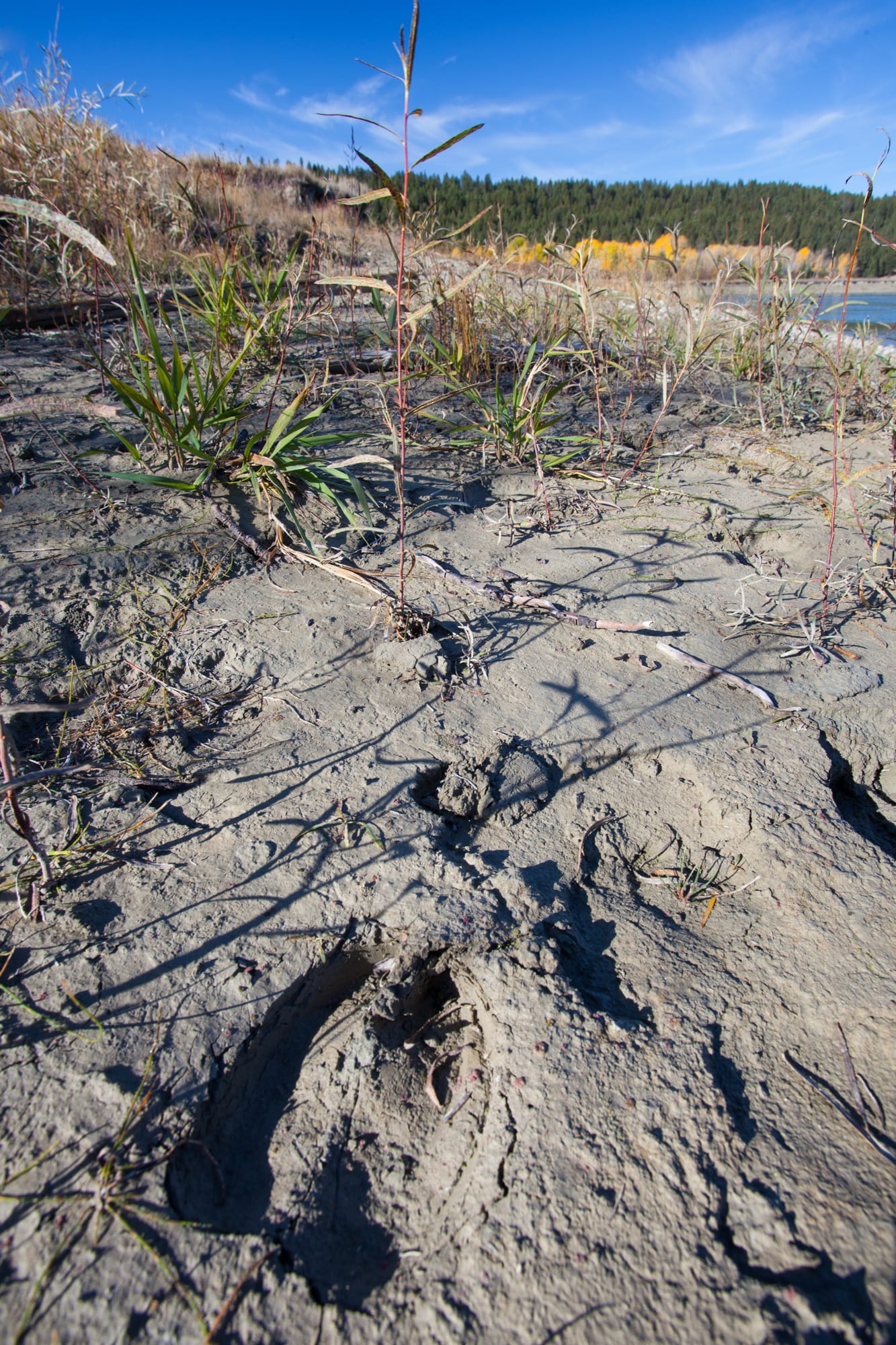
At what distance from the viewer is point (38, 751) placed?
1.58 m

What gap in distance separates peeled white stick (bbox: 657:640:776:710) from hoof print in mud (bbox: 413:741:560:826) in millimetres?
566

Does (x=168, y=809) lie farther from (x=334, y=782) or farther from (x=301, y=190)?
(x=301, y=190)

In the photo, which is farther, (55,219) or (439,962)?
(55,219)

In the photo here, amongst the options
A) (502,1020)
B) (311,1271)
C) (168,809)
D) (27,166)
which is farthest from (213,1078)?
(27,166)

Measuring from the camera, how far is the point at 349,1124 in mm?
1090

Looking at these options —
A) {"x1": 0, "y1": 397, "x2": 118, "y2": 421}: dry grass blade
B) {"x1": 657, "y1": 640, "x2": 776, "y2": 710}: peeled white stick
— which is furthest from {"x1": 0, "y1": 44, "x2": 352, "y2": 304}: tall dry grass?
{"x1": 657, "y1": 640, "x2": 776, "y2": 710}: peeled white stick

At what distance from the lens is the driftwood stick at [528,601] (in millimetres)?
1997

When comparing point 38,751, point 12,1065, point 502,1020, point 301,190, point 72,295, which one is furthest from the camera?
point 301,190

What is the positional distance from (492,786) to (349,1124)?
27.2 inches

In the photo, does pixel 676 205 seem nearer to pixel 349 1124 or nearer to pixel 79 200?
pixel 79 200

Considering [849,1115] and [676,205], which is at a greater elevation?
[676,205]

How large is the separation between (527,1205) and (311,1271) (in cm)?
30

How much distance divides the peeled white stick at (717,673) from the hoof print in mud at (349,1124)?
107 centimetres

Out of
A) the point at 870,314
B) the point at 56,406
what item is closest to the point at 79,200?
the point at 56,406
